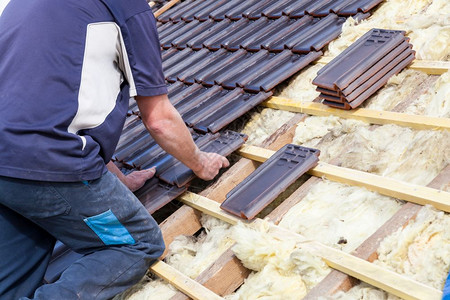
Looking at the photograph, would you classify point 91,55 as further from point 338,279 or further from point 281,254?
point 338,279

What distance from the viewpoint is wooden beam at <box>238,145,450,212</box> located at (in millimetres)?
2094

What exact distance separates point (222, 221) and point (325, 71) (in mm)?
1161

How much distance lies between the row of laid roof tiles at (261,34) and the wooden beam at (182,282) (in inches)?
76.1

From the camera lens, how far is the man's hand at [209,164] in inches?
115

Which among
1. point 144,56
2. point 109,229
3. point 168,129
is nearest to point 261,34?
point 168,129

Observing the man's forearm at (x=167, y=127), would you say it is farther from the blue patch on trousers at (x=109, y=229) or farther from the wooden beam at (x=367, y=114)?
the wooden beam at (x=367, y=114)

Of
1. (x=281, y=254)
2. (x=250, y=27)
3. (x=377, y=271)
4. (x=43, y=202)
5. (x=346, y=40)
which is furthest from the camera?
(x=250, y=27)

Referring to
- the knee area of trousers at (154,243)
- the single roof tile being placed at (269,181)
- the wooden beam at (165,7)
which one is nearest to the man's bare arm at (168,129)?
the single roof tile being placed at (269,181)

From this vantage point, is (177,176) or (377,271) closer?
(377,271)

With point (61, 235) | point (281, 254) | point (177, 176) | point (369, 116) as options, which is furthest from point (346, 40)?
point (61, 235)

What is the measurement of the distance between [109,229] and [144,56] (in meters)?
0.90

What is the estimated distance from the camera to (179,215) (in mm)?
2986

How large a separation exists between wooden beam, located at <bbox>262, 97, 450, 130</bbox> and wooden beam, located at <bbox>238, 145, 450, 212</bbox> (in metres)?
0.41

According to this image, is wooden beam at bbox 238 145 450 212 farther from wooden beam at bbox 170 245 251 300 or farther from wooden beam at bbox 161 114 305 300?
wooden beam at bbox 170 245 251 300
